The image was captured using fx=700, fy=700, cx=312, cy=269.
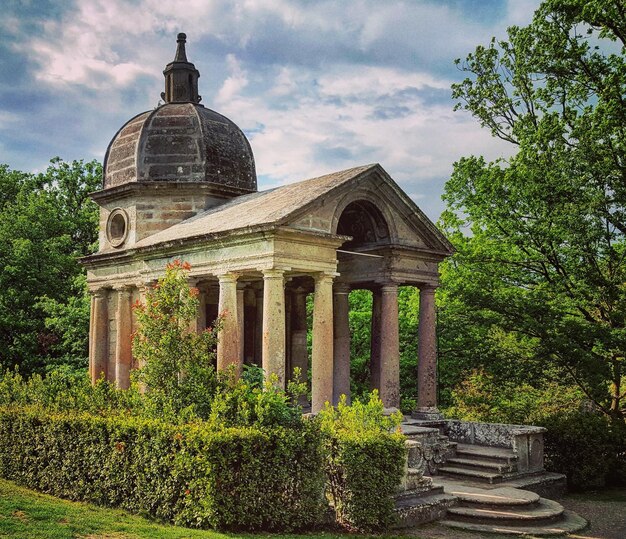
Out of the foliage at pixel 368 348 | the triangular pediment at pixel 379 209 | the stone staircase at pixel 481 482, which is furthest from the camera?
the foliage at pixel 368 348

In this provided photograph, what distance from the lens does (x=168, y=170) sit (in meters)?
23.4

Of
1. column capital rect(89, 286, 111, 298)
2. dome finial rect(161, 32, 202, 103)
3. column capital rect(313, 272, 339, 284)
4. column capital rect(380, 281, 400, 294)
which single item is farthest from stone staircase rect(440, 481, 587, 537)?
dome finial rect(161, 32, 202, 103)

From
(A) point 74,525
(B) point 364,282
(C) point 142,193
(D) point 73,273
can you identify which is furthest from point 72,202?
(A) point 74,525

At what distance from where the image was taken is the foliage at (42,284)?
94.4 ft

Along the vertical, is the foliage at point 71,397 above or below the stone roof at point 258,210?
below

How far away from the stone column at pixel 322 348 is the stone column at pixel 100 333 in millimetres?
10033

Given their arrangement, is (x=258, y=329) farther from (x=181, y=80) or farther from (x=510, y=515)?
(x=510, y=515)

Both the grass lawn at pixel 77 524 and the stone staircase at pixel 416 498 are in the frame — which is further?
the stone staircase at pixel 416 498

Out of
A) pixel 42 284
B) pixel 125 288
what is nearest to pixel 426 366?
pixel 125 288

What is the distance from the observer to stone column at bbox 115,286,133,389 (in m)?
22.2

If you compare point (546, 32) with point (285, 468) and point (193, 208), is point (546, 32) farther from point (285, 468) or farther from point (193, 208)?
point (285, 468)

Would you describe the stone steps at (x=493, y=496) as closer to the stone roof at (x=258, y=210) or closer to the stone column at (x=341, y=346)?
the stone column at (x=341, y=346)

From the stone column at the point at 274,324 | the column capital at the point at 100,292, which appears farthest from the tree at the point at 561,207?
the column capital at the point at 100,292

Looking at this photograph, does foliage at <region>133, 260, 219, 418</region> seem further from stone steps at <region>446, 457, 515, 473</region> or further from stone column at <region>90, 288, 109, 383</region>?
stone column at <region>90, 288, 109, 383</region>
